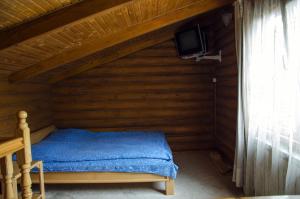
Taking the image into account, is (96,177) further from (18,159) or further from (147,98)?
(147,98)

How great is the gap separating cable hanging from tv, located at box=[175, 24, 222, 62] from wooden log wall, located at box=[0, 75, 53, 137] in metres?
2.59

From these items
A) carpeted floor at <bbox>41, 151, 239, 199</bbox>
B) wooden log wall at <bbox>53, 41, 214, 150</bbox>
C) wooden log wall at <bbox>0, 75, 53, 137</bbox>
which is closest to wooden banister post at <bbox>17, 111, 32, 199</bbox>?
wooden log wall at <bbox>0, 75, 53, 137</bbox>

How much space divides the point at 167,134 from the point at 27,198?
3291 millimetres

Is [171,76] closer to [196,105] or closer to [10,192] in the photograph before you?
[196,105]

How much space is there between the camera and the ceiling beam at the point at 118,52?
427 cm

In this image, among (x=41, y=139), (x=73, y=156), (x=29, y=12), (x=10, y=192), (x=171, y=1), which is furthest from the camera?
(x=41, y=139)

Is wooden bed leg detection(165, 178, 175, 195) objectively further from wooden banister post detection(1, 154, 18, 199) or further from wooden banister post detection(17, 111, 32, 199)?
wooden banister post detection(1, 154, 18, 199)

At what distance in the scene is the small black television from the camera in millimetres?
3945

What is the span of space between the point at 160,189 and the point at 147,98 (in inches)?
80.3

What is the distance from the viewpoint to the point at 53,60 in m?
3.16

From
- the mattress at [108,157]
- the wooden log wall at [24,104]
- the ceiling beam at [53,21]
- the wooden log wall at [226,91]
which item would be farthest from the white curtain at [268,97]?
the wooden log wall at [24,104]

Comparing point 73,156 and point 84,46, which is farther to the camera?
point 84,46

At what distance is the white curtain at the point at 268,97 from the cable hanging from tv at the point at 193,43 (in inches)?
45.2

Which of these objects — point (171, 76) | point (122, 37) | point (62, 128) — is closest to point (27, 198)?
point (122, 37)
